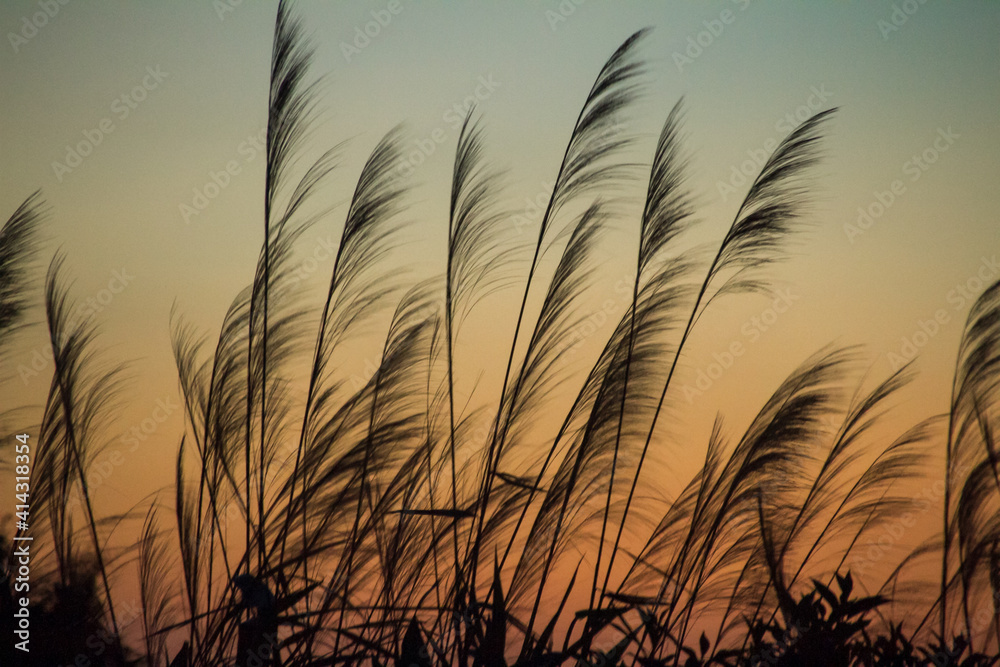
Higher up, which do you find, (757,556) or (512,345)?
(512,345)

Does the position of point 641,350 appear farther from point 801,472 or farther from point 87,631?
point 87,631

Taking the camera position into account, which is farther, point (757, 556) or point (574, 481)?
point (757, 556)

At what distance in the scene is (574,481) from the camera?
293 centimetres

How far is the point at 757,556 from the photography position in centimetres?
322

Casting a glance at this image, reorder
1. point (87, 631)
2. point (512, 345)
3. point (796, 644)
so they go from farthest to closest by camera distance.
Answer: point (512, 345), point (796, 644), point (87, 631)

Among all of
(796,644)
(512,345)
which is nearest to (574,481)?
(512,345)

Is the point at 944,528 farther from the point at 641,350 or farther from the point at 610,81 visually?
the point at 610,81

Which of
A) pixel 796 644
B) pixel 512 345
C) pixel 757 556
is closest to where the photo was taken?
pixel 796 644

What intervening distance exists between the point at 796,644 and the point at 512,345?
4.62 feet

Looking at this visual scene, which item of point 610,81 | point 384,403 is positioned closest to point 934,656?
point 384,403

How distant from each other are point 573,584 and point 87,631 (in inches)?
61.4

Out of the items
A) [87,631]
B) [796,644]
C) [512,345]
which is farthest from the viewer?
[512,345]

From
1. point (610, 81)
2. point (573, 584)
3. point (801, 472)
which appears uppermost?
point (610, 81)

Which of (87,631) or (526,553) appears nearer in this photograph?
(87,631)
